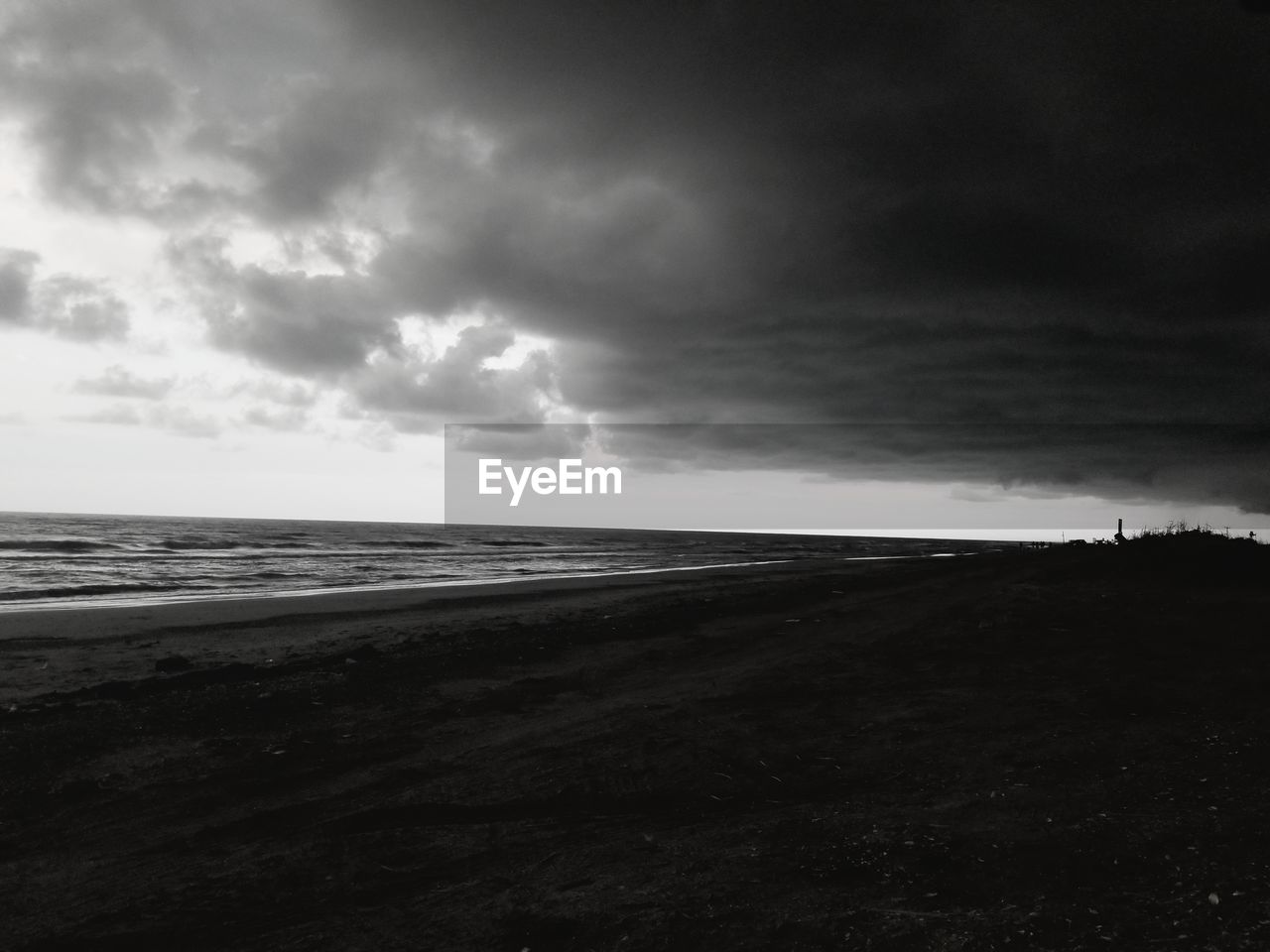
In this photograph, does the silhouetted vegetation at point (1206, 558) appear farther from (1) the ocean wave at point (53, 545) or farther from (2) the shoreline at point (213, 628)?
(1) the ocean wave at point (53, 545)

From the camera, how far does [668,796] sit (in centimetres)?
523

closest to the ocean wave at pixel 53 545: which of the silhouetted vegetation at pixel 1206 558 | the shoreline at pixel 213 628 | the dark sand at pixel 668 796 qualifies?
the shoreline at pixel 213 628

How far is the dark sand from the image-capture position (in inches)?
136

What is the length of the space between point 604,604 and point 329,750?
12.2 metres

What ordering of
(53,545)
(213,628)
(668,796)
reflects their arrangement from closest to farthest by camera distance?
(668,796) → (213,628) → (53,545)

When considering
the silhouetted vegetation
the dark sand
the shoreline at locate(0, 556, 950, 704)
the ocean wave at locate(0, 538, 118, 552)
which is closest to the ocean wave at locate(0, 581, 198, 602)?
the shoreline at locate(0, 556, 950, 704)

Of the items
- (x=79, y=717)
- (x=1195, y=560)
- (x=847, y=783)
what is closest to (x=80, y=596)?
(x=79, y=717)

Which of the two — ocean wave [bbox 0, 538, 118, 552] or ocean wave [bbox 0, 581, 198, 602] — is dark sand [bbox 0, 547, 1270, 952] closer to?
ocean wave [bbox 0, 581, 198, 602]

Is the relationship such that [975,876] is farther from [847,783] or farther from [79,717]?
[79,717]

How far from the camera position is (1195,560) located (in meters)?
18.1

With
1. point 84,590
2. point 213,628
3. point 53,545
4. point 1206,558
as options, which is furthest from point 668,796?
point 53,545

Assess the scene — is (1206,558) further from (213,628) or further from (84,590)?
(84,590)

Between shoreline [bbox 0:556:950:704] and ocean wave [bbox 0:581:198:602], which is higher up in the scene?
shoreline [bbox 0:556:950:704]

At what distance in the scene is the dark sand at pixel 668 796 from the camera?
3457 mm
